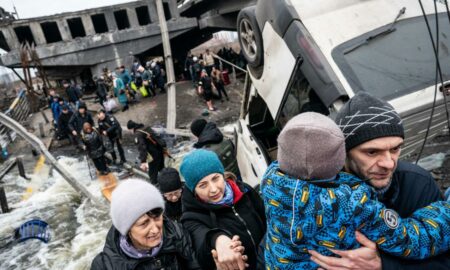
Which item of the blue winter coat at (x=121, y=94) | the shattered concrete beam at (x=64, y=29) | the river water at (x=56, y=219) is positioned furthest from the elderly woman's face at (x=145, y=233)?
the shattered concrete beam at (x=64, y=29)

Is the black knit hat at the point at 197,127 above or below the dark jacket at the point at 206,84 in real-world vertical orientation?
above

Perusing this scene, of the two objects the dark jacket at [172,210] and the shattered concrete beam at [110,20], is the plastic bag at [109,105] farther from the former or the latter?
the shattered concrete beam at [110,20]

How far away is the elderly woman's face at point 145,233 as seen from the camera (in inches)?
69.6

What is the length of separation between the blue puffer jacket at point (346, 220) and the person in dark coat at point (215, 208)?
0.78 m

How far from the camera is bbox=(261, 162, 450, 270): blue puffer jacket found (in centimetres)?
111

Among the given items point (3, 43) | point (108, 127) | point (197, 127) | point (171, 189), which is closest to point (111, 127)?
point (108, 127)

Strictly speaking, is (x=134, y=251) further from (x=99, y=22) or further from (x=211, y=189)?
(x=99, y=22)

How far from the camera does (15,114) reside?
48.4 feet

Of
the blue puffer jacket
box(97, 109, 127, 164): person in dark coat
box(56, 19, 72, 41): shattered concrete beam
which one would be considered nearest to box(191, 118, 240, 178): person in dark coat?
the blue puffer jacket

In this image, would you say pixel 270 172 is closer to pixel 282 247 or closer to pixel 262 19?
pixel 282 247

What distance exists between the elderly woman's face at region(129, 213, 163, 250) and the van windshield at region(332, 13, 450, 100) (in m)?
2.08

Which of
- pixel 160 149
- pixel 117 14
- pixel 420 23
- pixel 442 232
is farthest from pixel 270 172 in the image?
pixel 117 14

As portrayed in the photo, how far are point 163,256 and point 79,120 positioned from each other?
907 centimetres

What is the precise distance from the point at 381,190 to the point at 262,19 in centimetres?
262
